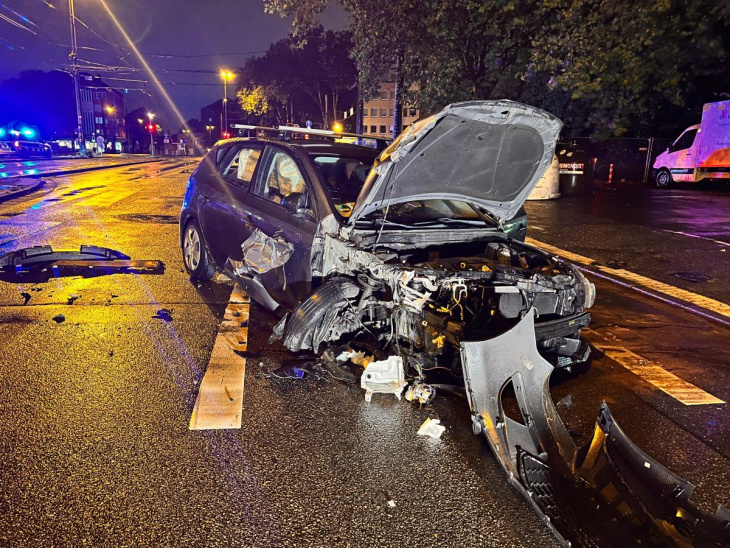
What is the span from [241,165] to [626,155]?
24906 mm

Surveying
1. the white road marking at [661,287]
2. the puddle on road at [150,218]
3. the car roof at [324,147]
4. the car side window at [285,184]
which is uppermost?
the car roof at [324,147]

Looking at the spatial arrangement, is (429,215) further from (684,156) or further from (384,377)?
(684,156)

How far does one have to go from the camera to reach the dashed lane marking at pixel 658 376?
12.9ft

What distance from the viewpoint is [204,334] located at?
16.0 ft

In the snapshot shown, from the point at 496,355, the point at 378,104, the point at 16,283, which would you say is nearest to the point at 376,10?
the point at 16,283

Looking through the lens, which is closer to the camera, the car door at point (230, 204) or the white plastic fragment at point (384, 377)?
the white plastic fragment at point (384, 377)

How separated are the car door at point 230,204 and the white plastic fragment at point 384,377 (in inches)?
79.5

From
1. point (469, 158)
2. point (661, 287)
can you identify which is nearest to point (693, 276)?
point (661, 287)

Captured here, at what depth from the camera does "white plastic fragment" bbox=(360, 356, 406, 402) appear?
12.3 feet

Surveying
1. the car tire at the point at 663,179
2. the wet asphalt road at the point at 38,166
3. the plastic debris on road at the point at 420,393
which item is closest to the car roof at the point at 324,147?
the plastic debris on road at the point at 420,393

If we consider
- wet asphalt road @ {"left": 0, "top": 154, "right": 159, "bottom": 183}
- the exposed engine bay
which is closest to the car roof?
the exposed engine bay

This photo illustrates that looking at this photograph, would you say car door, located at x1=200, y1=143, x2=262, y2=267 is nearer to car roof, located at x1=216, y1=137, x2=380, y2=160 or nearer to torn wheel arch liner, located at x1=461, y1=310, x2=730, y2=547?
car roof, located at x1=216, y1=137, x2=380, y2=160

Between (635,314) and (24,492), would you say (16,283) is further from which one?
(635,314)

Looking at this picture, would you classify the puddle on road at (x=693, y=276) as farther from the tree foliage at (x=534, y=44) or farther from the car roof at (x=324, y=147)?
the tree foliage at (x=534, y=44)
